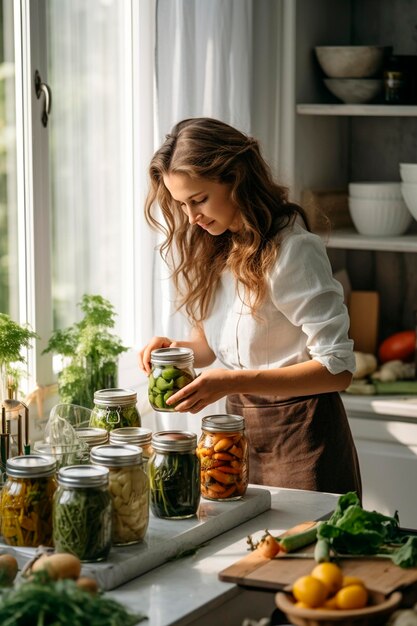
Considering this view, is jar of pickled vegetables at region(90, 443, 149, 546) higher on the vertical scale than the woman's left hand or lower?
lower

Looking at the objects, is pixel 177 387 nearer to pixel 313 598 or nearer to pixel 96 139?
pixel 313 598

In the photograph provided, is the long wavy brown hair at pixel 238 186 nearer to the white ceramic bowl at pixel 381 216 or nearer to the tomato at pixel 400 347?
the white ceramic bowl at pixel 381 216

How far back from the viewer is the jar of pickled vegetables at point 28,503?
5.84ft

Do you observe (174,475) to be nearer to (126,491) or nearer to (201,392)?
(126,491)

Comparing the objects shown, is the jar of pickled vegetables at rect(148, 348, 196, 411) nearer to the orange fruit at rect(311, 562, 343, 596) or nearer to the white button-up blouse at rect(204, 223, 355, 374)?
the white button-up blouse at rect(204, 223, 355, 374)

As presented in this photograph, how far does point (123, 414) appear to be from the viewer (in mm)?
2113

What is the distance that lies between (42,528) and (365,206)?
2033 millimetres

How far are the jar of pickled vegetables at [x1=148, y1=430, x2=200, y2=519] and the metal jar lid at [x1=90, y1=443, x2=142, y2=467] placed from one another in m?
0.09

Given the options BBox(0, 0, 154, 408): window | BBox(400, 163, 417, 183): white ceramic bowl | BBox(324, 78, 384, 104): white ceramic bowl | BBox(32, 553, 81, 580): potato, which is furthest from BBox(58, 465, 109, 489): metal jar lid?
BBox(324, 78, 384, 104): white ceramic bowl

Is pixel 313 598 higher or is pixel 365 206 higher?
pixel 365 206

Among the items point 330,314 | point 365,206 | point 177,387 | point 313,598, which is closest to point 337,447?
point 330,314

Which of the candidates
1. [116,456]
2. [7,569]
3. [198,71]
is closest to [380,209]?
[198,71]

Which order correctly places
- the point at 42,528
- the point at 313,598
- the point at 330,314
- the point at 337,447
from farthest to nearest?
the point at 337,447, the point at 330,314, the point at 42,528, the point at 313,598

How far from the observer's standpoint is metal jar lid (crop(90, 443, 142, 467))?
5.86 ft
